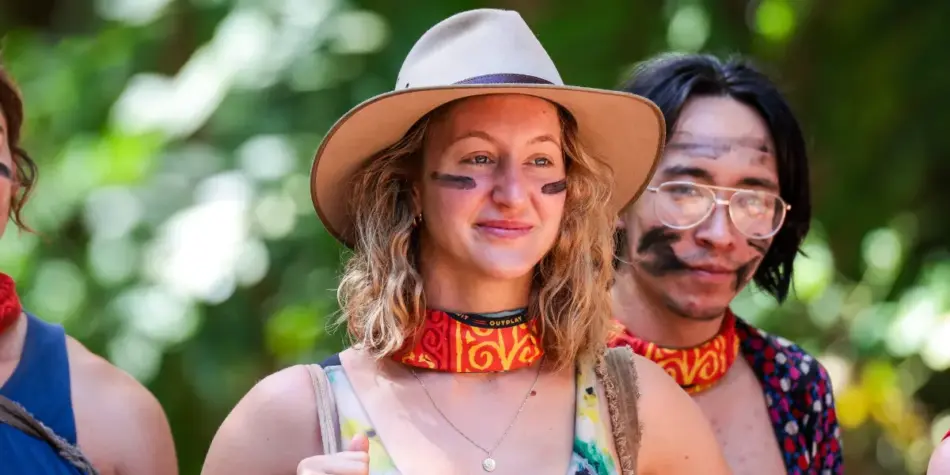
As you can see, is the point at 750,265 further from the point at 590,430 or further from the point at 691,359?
the point at 590,430

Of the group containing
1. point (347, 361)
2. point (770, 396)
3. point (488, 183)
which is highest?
point (488, 183)

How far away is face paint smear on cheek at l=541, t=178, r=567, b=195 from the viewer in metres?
2.56

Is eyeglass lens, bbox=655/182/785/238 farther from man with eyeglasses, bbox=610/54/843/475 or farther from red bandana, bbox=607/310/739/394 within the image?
red bandana, bbox=607/310/739/394

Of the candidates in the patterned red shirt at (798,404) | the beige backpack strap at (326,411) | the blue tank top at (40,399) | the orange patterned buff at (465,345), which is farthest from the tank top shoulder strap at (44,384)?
the patterned red shirt at (798,404)

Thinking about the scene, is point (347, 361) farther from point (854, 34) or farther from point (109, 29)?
point (854, 34)

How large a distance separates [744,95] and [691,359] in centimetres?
60

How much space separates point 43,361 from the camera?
275 centimetres

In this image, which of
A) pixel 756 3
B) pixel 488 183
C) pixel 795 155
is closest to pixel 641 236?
pixel 795 155

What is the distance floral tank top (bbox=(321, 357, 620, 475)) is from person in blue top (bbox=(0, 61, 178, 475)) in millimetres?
426

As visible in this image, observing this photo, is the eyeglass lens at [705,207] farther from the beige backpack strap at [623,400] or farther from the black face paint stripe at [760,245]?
the beige backpack strap at [623,400]

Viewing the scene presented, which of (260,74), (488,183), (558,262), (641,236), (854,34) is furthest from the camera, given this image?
(854,34)

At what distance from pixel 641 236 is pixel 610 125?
21.8 inches

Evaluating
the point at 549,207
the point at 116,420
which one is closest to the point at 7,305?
the point at 116,420

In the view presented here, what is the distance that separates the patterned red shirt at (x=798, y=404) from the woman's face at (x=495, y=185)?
94 centimetres
